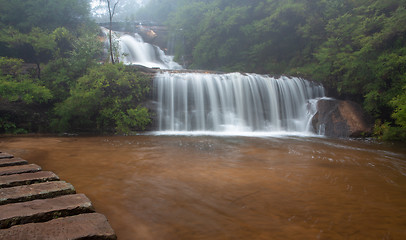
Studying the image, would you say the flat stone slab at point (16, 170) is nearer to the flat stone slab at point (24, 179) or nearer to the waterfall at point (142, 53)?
the flat stone slab at point (24, 179)

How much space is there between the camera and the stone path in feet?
6.43

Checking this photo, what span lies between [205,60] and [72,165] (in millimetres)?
19096

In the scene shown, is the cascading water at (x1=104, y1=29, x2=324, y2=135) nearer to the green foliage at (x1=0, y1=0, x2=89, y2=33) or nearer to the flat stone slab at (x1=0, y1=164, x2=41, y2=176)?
the flat stone slab at (x1=0, y1=164, x2=41, y2=176)

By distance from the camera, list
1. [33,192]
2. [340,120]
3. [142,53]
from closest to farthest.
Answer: [33,192]
[340,120]
[142,53]

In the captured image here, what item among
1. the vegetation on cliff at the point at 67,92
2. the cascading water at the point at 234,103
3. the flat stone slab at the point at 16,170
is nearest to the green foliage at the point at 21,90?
the vegetation on cliff at the point at 67,92

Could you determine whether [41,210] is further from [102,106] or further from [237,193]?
[102,106]

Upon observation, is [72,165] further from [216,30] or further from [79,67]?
[216,30]

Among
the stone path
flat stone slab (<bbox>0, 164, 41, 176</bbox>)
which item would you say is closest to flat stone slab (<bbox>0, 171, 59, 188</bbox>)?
the stone path

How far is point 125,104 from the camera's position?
489 inches

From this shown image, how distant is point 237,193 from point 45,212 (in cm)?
248

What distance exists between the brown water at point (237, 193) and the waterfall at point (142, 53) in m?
17.6

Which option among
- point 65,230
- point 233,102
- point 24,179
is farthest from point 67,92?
point 65,230

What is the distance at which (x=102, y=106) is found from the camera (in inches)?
469

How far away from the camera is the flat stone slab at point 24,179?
3.06 m
